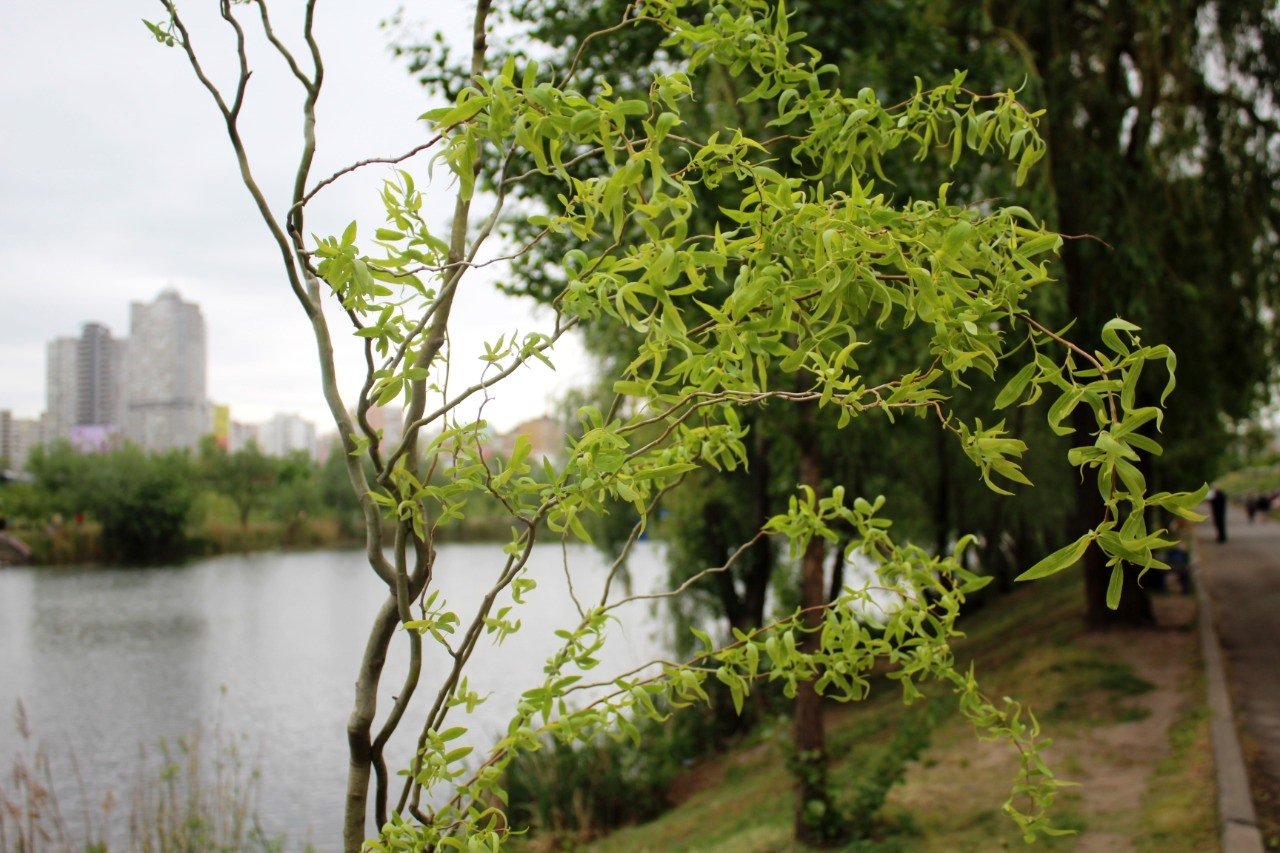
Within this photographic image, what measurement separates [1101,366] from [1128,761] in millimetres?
5777

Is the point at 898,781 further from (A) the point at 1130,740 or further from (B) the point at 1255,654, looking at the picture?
(B) the point at 1255,654

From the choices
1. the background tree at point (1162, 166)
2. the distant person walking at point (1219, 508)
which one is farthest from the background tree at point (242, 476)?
the distant person walking at point (1219, 508)

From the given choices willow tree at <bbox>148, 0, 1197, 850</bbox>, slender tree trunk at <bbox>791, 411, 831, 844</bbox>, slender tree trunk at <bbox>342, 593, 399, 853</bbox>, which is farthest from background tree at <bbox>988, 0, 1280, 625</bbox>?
slender tree trunk at <bbox>342, 593, 399, 853</bbox>

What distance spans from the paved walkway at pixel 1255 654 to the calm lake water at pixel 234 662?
170 inches

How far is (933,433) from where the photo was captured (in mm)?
10289

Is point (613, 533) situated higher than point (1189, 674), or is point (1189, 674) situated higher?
point (613, 533)

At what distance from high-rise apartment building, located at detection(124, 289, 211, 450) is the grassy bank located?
78.3 ft

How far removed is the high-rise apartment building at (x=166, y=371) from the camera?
29.5 metres

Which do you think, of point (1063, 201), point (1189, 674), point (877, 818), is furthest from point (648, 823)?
point (1063, 201)

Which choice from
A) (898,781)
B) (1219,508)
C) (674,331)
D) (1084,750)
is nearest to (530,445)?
(674,331)

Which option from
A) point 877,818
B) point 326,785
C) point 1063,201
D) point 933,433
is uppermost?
point 1063,201

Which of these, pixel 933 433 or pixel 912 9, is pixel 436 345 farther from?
pixel 933 433

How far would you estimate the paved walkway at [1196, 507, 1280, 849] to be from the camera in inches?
215

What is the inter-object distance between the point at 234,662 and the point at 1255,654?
12427 millimetres
